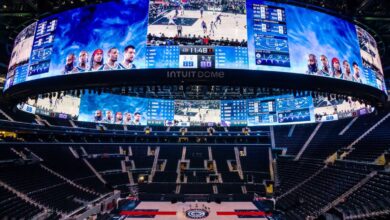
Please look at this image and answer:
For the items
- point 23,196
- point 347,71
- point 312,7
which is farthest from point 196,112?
point 347,71

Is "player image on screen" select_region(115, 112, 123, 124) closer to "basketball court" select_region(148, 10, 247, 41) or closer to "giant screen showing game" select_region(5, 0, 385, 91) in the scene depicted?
"giant screen showing game" select_region(5, 0, 385, 91)

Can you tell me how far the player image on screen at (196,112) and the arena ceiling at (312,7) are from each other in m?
14.3

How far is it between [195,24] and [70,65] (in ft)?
13.0

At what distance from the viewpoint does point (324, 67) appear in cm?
819

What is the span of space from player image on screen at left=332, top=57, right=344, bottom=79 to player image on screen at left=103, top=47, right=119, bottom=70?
6.69 meters

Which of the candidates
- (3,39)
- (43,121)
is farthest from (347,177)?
(43,121)

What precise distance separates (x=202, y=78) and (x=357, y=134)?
20.3 metres

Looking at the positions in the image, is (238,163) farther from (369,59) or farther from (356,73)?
(356,73)

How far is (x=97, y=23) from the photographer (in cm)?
813

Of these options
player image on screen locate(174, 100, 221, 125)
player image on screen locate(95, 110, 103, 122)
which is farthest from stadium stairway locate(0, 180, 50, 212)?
player image on screen locate(174, 100, 221, 125)

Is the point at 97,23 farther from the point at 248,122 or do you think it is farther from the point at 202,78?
the point at 248,122

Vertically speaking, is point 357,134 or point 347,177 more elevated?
point 357,134

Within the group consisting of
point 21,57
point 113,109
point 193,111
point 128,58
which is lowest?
point 128,58

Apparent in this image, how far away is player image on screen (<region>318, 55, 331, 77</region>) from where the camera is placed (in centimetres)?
812
